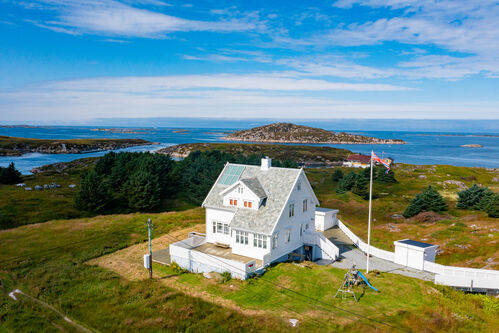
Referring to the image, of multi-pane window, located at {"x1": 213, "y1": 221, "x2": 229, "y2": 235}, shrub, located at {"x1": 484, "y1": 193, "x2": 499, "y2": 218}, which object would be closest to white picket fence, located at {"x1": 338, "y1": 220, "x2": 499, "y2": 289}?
multi-pane window, located at {"x1": 213, "y1": 221, "x2": 229, "y2": 235}

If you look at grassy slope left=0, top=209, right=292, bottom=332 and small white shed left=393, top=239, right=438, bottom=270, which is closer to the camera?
grassy slope left=0, top=209, right=292, bottom=332

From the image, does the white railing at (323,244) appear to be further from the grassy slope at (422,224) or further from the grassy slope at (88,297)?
the grassy slope at (88,297)

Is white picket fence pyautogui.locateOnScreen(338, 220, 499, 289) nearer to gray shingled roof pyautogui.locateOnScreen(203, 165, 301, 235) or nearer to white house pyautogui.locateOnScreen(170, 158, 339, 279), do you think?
white house pyautogui.locateOnScreen(170, 158, 339, 279)

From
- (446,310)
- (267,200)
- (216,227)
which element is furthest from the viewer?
(216,227)

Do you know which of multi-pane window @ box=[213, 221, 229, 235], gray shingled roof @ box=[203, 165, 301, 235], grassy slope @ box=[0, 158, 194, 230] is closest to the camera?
gray shingled roof @ box=[203, 165, 301, 235]

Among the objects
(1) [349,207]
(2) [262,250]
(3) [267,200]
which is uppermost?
(3) [267,200]

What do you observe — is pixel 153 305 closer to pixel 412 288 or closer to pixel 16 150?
pixel 412 288

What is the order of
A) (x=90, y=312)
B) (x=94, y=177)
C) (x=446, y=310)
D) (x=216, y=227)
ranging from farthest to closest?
(x=94, y=177)
(x=216, y=227)
(x=90, y=312)
(x=446, y=310)

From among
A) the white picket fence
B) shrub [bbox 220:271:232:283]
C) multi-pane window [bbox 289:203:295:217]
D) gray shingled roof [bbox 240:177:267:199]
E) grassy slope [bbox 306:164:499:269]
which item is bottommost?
grassy slope [bbox 306:164:499:269]

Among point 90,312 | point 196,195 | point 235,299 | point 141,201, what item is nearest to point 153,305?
Result: point 90,312
